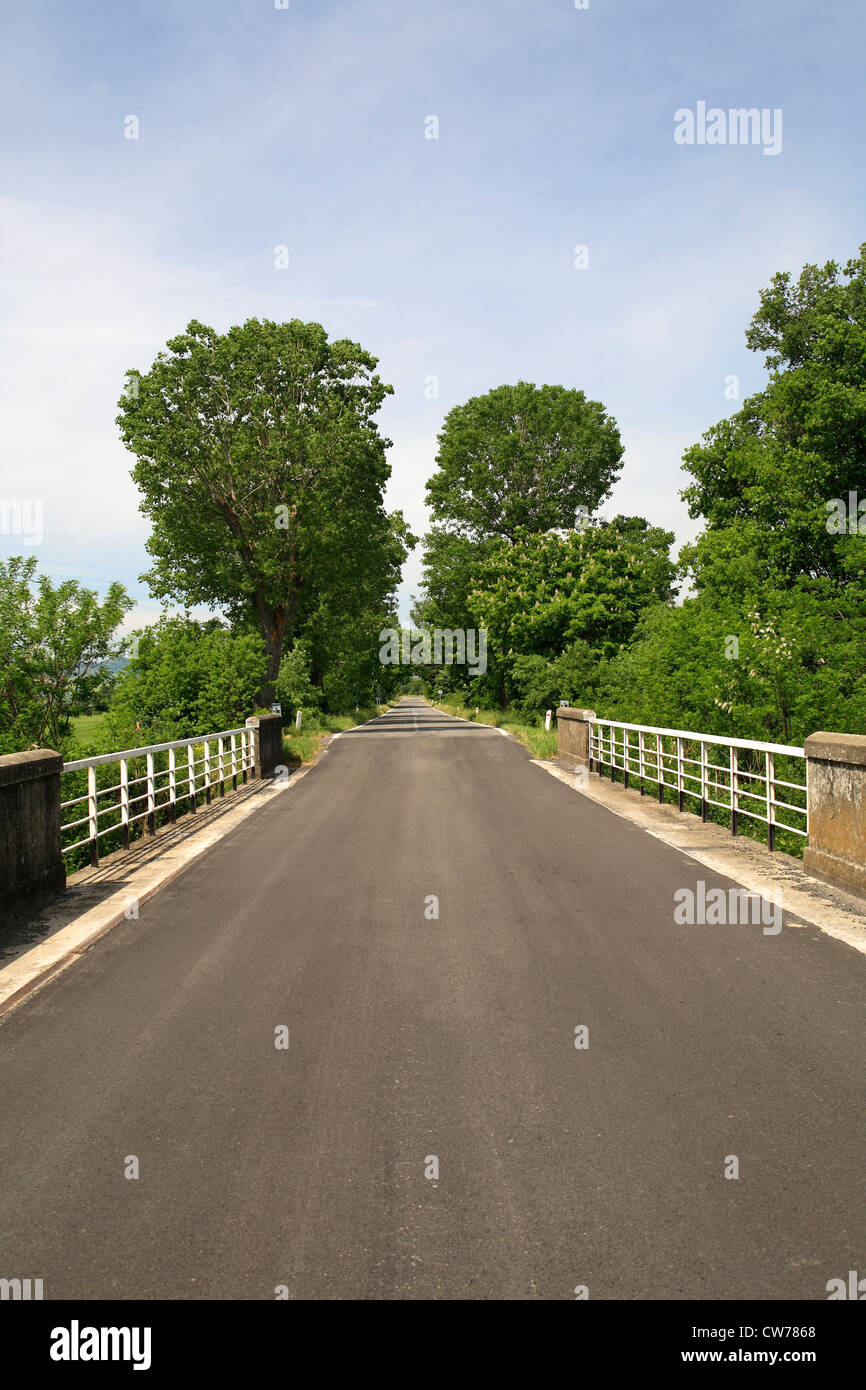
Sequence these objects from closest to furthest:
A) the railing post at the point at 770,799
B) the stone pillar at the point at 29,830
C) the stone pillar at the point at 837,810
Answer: the stone pillar at the point at 29,830 < the stone pillar at the point at 837,810 < the railing post at the point at 770,799

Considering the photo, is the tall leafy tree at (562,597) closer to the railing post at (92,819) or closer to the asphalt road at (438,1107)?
the railing post at (92,819)

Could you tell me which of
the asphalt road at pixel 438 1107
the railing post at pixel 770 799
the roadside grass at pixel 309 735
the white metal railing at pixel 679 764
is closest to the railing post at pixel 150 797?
the asphalt road at pixel 438 1107

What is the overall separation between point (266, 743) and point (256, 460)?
69.4ft

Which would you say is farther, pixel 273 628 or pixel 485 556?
pixel 485 556

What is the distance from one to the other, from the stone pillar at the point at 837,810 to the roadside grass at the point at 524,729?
1793 cm

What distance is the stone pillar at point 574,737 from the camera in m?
23.1

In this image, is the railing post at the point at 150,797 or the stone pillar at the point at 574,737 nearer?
the railing post at the point at 150,797

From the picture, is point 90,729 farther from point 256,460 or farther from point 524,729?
point 524,729

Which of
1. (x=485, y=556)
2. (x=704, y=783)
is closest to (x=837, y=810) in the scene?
(x=704, y=783)

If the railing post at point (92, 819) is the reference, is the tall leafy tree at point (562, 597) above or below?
Result: above

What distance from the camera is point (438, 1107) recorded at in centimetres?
440

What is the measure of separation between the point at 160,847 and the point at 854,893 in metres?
8.28

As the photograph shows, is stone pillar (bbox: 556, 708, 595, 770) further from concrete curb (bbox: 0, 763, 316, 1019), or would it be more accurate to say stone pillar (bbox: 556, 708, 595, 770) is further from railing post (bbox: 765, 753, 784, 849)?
concrete curb (bbox: 0, 763, 316, 1019)
